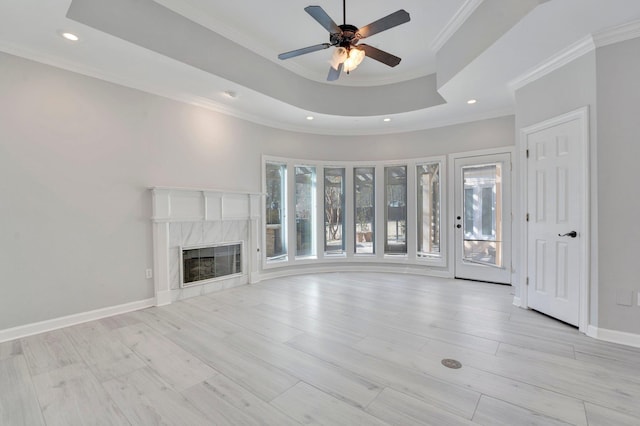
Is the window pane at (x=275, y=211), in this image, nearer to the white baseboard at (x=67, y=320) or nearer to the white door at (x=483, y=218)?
the white baseboard at (x=67, y=320)

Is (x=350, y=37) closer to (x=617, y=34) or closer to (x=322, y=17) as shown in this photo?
(x=322, y=17)

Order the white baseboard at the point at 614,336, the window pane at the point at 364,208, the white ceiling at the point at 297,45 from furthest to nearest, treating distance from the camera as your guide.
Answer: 1. the window pane at the point at 364,208
2. the white baseboard at the point at 614,336
3. the white ceiling at the point at 297,45

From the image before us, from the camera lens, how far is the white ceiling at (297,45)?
8.27 feet

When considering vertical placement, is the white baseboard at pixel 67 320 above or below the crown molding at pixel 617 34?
below

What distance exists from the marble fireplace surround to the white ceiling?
4.53 ft

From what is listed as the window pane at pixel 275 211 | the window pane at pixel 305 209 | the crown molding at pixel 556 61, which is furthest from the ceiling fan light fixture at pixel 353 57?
the window pane at pixel 305 209

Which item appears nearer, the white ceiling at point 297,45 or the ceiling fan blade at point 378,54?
the white ceiling at point 297,45

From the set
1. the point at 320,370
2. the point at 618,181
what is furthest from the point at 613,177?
the point at 320,370

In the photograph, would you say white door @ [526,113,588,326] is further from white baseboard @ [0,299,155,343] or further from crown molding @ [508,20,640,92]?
white baseboard @ [0,299,155,343]

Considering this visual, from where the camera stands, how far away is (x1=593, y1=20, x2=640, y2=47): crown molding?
8.39ft

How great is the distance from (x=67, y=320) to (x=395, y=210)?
5.14 metres

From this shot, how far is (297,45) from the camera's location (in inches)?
156

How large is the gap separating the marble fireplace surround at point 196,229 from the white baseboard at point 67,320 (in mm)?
255

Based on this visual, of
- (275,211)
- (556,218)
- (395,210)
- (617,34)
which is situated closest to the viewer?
(617,34)
